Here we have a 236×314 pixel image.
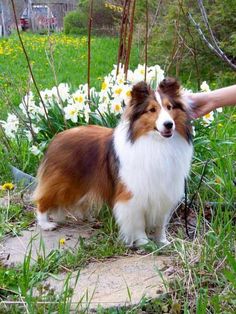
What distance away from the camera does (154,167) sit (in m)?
3.55

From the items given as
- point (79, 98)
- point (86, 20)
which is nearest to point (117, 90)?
point (79, 98)

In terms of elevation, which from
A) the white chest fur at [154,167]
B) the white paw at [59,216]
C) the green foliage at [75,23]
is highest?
the white chest fur at [154,167]

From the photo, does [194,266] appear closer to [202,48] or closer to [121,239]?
[121,239]

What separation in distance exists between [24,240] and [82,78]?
21.5 ft

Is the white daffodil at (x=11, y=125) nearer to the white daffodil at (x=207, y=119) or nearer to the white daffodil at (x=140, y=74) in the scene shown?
the white daffodil at (x=140, y=74)

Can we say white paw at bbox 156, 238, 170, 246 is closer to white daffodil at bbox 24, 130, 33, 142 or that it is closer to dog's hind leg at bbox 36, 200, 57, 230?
dog's hind leg at bbox 36, 200, 57, 230

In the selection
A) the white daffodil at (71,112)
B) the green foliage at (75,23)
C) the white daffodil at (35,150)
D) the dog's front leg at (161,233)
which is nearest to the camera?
the dog's front leg at (161,233)

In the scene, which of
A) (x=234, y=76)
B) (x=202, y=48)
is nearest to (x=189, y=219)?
(x=234, y=76)

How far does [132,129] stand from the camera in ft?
11.5

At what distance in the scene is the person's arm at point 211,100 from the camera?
3354 mm

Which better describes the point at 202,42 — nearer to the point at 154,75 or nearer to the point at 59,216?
the point at 154,75

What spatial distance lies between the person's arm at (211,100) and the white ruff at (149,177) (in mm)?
214

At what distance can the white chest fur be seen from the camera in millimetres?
3510

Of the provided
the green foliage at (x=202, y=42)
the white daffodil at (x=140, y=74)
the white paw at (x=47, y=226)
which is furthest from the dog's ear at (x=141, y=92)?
the green foliage at (x=202, y=42)
